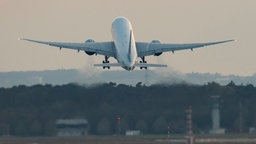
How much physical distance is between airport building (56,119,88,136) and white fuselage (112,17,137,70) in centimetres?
1208

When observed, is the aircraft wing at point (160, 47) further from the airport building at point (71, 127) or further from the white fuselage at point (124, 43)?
the airport building at point (71, 127)

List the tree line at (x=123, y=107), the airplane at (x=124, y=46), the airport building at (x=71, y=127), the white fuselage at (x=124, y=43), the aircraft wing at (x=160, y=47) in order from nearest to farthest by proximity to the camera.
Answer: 1. the airport building at (x=71, y=127)
2. the tree line at (x=123, y=107)
3. the white fuselage at (x=124, y=43)
4. the airplane at (x=124, y=46)
5. the aircraft wing at (x=160, y=47)

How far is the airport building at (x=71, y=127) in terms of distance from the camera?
13075cm

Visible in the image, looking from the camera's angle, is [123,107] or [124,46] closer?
[123,107]

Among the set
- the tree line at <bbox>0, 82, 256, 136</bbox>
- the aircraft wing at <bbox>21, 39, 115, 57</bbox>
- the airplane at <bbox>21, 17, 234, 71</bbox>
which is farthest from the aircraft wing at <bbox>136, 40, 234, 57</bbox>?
the tree line at <bbox>0, 82, 256, 136</bbox>

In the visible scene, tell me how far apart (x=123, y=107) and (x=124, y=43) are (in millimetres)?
14634

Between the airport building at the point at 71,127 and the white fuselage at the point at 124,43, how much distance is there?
12076 millimetres

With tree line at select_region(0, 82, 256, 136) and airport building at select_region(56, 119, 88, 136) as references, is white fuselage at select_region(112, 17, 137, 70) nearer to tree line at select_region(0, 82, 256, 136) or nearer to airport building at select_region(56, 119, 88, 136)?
tree line at select_region(0, 82, 256, 136)

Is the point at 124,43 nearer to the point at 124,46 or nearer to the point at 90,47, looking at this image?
the point at 124,46

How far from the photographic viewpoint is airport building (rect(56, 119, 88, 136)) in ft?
429

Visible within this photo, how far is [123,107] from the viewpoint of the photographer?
135500mm

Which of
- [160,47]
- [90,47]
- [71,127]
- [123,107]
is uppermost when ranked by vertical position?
[160,47]

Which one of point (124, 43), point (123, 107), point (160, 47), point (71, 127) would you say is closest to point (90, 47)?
point (124, 43)

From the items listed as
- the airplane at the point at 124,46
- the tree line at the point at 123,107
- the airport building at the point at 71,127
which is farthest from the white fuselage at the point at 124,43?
the airport building at the point at 71,127
